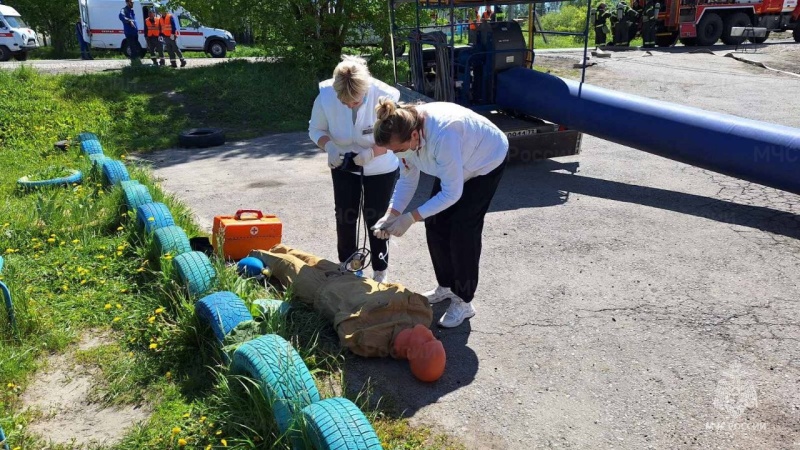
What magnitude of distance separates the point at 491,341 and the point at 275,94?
9806 mm

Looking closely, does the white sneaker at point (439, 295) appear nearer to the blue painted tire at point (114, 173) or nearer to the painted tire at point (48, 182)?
the blue painted tire at point (114, 173)

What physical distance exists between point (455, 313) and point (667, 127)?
3.78 meters

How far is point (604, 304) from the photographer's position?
4484 mm

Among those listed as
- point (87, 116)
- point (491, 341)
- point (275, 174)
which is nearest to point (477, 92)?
point (275, 174)

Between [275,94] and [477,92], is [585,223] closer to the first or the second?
[477,92]

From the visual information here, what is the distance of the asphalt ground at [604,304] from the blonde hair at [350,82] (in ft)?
5.01

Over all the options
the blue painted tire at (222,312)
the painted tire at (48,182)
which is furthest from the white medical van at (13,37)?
the blue painted tire at (222,312)

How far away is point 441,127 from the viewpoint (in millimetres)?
3580

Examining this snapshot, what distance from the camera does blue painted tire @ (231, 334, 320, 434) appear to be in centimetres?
280

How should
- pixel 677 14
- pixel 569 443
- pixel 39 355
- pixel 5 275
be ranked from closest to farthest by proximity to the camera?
pixel 569 443 → pixel 39 355 → pixel 5 275 → pixel 677 14

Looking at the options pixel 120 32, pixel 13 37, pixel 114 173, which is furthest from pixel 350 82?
pixel 120 32

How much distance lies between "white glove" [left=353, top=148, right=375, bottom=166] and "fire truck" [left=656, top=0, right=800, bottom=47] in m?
20.5

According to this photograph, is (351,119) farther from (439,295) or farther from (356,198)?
(439,295)

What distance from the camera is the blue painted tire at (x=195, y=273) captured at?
3.98 metres
